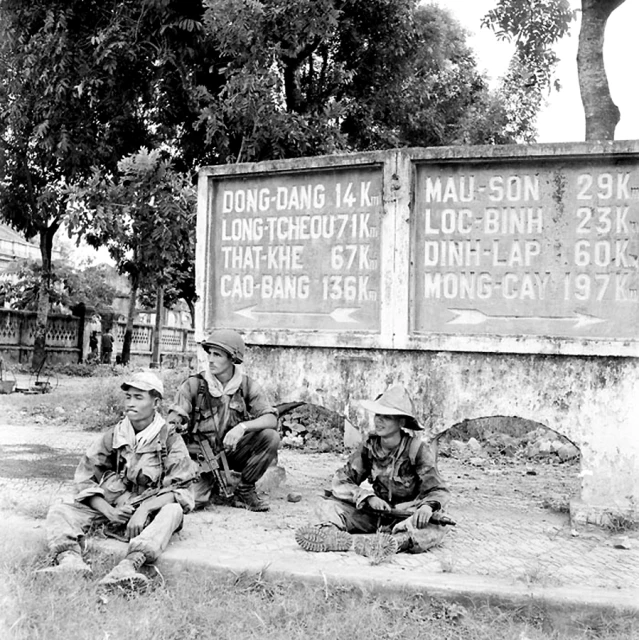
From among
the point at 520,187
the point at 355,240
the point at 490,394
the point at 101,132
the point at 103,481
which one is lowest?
the point at 103,481

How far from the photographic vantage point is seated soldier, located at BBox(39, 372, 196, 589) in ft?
13.9

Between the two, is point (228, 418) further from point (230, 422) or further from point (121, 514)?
point (121, 514)

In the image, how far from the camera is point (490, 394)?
5.51m

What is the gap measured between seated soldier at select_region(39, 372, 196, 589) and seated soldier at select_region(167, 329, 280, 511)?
80 centimetres

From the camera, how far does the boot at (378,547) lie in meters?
4.13

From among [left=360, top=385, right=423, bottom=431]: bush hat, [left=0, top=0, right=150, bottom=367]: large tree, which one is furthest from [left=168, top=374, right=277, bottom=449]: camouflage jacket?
[left=0, top=0, right=150, bottom=367]: large tree

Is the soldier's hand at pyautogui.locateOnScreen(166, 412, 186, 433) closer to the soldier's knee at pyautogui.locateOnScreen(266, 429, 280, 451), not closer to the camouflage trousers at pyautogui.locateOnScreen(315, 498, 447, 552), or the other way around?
the soldier's knee at pyautogui.locateOnScreen(266, 429, 280, 451)

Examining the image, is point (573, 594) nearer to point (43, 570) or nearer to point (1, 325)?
point (43, 570)

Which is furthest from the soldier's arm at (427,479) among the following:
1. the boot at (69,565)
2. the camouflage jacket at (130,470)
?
the boot at (69,565)

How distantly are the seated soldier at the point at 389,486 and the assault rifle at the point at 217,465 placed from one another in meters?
0.97

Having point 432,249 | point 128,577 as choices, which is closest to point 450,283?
point 432,249

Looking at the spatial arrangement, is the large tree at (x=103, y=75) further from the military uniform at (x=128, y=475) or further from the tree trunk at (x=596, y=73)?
the military uniform at (x=128, y=475)

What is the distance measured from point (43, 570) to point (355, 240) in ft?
10.9

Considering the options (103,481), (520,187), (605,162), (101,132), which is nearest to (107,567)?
(103,481)
